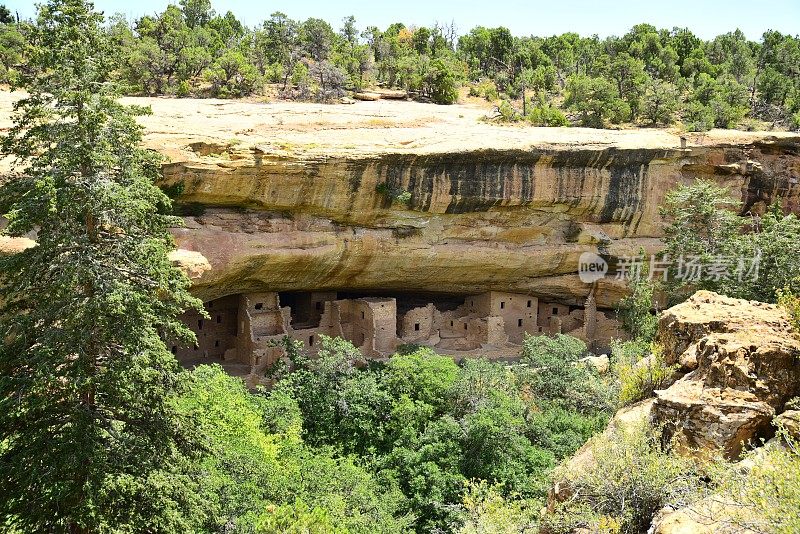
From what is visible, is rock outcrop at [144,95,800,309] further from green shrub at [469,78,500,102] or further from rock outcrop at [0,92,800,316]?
green shrub at [469,78,500,102]

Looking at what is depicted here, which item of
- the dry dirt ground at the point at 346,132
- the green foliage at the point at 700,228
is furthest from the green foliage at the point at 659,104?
the green foliage at the point at 700,228

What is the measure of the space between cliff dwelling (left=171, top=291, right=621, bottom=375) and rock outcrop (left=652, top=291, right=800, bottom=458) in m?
10.6

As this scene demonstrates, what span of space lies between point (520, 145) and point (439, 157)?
1951mm

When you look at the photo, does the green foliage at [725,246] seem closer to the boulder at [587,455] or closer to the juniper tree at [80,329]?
the boulder at [587,455]

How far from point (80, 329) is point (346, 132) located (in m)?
8.93

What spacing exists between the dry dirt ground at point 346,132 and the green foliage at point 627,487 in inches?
367

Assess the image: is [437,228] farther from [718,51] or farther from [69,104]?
[718,51]

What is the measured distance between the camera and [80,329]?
25.5ft

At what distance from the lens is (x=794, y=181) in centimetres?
1947

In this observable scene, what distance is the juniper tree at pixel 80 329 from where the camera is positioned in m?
7.65

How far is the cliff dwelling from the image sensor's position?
17328mm

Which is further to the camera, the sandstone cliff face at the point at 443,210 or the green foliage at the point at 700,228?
the green foliage at the point at 700,228

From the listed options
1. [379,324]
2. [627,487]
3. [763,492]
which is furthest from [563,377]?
[763,492]

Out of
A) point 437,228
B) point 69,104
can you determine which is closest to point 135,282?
point 69,104
